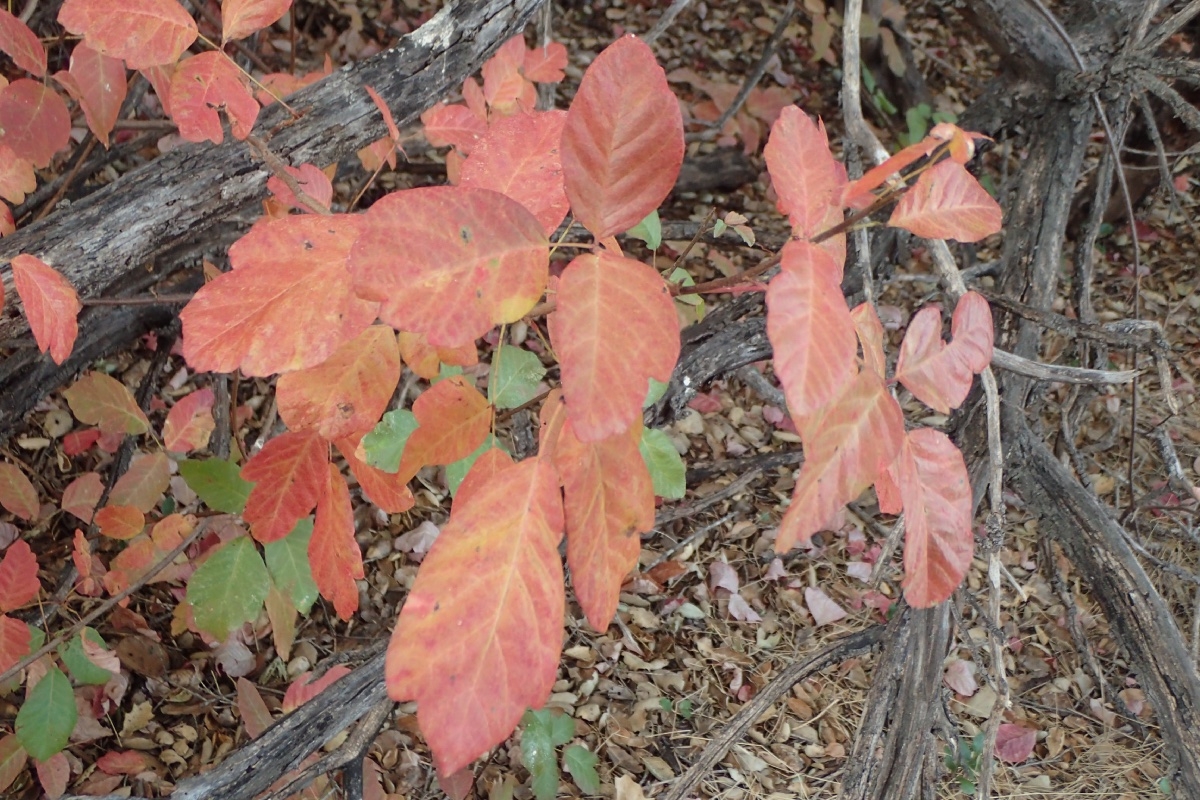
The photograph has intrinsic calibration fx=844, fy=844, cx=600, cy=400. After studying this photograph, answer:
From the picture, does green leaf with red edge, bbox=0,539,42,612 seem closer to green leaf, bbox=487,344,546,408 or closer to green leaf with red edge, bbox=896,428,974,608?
green leaf, bbox=487,344,546,408

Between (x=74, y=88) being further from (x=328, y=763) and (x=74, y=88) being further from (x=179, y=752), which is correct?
(x=179, y=752)

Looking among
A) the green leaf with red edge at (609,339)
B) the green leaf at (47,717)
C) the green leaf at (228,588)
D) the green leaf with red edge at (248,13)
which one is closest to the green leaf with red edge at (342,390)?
the green leaf with red edge at (609,339)

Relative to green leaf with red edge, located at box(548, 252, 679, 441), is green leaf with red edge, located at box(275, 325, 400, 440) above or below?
below

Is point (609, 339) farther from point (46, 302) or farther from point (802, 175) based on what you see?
point (46, 302)

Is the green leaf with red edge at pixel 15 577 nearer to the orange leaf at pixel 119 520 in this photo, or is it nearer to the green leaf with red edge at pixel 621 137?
the orange leaf at pixel 119 520

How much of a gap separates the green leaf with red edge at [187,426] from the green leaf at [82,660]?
275 millimetres

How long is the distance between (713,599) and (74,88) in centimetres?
152

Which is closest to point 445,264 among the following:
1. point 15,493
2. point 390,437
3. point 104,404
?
point 390,437

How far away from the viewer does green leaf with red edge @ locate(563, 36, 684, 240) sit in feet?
1.51

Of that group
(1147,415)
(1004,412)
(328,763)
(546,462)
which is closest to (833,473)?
(546,462)

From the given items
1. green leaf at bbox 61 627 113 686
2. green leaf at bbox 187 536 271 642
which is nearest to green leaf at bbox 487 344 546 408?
green leaf at bbox 187 536 271 642

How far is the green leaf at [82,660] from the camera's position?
1.13m

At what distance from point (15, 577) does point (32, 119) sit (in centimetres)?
58

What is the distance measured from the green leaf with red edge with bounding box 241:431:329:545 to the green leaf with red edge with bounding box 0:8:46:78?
59cm
